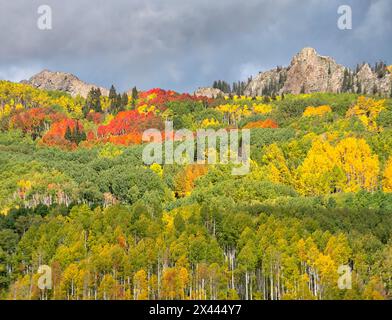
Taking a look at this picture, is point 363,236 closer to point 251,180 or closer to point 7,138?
point 251,180

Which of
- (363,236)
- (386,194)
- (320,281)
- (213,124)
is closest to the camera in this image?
(320,281)

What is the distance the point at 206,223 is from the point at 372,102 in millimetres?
101402

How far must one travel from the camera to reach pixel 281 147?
139 meters

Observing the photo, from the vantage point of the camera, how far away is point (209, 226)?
271ft

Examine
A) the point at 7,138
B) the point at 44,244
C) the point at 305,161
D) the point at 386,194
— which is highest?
the point at 7,138

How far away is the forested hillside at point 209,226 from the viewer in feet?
219

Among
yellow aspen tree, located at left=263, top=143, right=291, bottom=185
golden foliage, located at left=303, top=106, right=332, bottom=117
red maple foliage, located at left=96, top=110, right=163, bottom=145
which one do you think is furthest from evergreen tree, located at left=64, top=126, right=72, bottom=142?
yellow aspen tree, located at left=263, top=143, right=291, bottom=185

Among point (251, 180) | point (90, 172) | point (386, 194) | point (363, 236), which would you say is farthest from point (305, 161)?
point (363, 236)

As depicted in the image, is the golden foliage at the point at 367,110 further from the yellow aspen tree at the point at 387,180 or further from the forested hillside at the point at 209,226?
the yellow aspen tree at the point at 387,180

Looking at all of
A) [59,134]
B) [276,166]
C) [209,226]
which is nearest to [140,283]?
[209,226]

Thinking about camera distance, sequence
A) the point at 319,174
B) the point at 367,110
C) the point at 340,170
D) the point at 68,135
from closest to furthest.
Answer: the point at 319,174, the point at 340,170, the point at 367,110, the point at 68,135

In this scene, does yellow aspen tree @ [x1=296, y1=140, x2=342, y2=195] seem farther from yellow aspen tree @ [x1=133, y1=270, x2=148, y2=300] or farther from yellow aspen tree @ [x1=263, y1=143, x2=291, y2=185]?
yellow aspen tree @ [x1=133, y1=270, x2=148, y2=300]

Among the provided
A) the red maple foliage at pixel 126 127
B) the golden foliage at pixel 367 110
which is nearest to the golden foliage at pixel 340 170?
the golden foliage at pixel 367 110

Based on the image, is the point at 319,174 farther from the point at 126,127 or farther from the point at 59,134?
the point at 59,134
